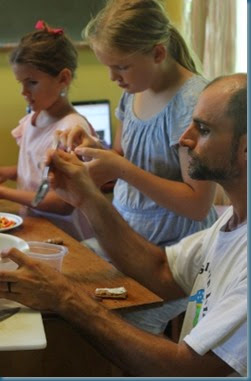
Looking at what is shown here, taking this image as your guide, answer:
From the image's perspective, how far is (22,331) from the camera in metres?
1.04

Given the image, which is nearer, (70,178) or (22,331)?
(22,331)

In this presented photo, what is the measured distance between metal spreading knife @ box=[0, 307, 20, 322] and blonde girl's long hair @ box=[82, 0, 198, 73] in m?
0.78

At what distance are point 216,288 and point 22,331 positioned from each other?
381 millimetres

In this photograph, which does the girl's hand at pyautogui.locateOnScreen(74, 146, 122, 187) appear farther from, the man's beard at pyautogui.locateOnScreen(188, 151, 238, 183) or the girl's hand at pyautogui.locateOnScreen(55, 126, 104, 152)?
the man's beard at pyautogui.locateOnScreen(188, 151, 238, 183)

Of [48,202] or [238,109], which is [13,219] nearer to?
[48,202]

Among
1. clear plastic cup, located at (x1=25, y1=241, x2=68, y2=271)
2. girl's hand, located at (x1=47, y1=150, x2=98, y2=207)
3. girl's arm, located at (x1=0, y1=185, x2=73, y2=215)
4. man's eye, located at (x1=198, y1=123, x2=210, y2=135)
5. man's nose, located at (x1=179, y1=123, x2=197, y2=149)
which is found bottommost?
girl's arm, located at (x1=0, y1=185, x2=73, y2=215)

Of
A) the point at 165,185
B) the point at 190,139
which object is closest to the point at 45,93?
the point at 165,185

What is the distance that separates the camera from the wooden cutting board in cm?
99

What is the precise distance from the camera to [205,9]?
2826mm

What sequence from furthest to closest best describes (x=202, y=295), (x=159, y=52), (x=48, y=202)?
1. (x=48, y=202)
2. (x=159, y=52)
3. (x=202, y=295)

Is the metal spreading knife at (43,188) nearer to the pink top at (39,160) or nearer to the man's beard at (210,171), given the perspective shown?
the pink top at (39,160)

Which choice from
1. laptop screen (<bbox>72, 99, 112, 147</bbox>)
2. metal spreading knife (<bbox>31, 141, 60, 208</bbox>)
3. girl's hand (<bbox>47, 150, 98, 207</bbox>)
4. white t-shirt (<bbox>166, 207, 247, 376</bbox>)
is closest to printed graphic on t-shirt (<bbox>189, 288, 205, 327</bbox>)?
white t-shirt (<bbox>166, 207, 247, 376</bbox>)

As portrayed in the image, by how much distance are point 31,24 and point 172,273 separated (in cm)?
192

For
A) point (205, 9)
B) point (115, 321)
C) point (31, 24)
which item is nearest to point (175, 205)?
point (115, 321)
